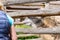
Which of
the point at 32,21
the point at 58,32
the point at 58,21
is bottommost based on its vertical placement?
the point at 58,32

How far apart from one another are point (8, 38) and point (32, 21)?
20.0 ft

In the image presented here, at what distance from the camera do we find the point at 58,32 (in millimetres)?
4188

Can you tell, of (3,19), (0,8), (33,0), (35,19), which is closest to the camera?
(3,19)

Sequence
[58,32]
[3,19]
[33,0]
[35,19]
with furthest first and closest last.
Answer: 1. [35,19]
2. [33,0]
3. [58,32]
4. [3,19]

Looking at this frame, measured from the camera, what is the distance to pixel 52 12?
14.2 ft

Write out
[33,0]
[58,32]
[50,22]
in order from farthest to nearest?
[50,22] → [33,0] → [58,32]

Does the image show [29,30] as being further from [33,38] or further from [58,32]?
[33,38]

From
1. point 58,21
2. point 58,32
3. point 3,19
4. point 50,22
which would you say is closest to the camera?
point 3,19

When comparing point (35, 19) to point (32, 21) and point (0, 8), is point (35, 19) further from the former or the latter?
point (0, 8)

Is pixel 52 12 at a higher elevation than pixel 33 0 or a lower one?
lower

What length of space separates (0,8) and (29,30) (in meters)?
1.24

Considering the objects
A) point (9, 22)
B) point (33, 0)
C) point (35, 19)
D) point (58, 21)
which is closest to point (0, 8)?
point (9, 22)

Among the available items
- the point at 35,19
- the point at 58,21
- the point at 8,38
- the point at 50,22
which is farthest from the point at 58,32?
the point at 35,19

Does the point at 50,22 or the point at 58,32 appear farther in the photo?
the point at 50,22
